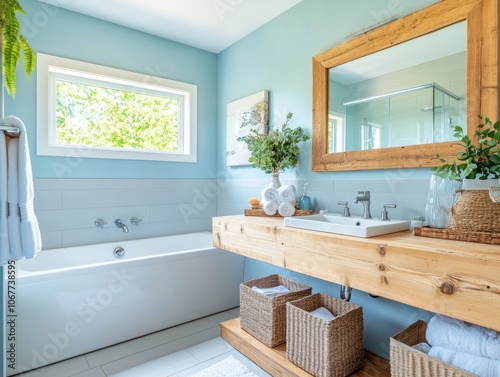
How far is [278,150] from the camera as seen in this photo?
8.20 ft

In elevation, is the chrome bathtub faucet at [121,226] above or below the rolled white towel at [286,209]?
below

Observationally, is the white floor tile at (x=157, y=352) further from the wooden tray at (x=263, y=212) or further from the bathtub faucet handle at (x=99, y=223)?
the bathtub faucet handle at (x=99, y=223)

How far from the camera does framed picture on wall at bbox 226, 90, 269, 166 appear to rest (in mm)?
2867

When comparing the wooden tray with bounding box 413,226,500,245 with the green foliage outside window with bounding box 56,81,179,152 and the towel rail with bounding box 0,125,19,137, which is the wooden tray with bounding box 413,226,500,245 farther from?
the green foliage outside window with bounding box 56,81,179,152

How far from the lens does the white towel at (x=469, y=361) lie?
1184 millimetres

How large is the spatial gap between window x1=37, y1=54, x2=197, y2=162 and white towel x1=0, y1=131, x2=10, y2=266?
139 cm

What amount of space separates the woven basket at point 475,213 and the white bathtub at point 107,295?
1.96 meters

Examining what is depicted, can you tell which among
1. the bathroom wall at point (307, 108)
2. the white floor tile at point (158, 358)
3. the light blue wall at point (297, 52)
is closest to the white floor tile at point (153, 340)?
the white floor tile at point (158, 358)

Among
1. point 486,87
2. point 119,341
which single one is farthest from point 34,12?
point 486,87

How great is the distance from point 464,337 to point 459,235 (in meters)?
0.44

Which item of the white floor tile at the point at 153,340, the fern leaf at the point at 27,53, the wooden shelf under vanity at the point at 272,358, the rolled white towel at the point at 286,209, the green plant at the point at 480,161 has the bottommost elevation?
the white floor tile at the point at 153,340

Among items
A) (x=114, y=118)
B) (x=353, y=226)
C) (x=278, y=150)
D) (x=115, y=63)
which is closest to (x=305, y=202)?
(x=278, y=150)

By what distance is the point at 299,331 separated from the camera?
1.85 meters

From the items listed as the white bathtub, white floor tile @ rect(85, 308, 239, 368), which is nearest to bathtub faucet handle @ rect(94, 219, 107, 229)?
the white bathtub
